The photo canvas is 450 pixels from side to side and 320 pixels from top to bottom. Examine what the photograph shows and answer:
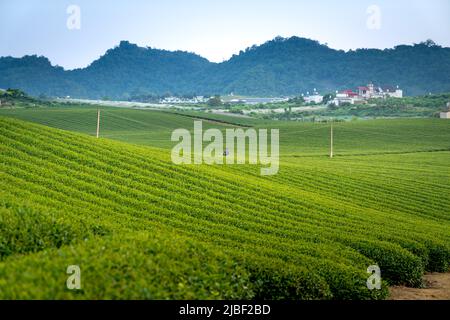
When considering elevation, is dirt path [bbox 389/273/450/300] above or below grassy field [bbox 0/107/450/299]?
below

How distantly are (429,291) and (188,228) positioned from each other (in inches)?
274

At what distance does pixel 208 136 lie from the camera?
95.8m

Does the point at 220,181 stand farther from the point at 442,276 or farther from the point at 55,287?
the point at 55,287

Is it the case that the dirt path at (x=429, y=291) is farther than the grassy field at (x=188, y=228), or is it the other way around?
the dirt path at (x=429, y=291)

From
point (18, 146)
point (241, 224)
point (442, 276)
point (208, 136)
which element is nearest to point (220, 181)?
point (241, 224)

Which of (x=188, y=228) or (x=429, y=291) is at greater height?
(x=188, y=228)

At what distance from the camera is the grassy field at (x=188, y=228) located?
1032 centimetres

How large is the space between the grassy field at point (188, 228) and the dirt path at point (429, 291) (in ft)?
1.96

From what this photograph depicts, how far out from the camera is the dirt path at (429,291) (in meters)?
15.4

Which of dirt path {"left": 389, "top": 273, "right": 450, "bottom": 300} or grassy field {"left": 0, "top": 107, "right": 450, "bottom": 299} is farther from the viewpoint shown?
dirt path {"left": 389, "top": 273, "right": 450, "bottom": 300}

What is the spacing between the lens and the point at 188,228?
16.6 metres

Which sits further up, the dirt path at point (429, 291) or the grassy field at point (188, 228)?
the grassy field at point (188, 228)

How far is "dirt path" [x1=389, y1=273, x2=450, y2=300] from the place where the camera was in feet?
50.4

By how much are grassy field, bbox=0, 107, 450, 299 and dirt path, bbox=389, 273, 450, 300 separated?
1.96ft
